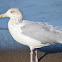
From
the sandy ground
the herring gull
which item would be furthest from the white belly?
the sandy ground

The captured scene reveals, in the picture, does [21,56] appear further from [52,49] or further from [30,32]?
[52,49]

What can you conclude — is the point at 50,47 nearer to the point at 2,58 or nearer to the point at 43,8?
the point at 2,58

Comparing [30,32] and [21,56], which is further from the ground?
[30,32]

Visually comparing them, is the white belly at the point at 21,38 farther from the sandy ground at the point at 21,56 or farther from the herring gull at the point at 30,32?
the sandy ground at the point at 21,56

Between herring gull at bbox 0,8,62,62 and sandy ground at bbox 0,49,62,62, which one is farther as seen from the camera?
sandy ground at bbox 0,49,62,62

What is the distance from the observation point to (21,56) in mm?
6281

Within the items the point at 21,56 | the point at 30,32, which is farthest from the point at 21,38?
the point at 21,56

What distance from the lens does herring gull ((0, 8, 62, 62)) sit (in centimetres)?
551

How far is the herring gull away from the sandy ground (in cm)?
66

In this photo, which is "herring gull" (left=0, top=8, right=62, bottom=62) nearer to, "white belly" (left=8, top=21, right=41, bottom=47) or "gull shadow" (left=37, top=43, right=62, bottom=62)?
"white belly" (left=8, top=21, right=41, bottom=47)

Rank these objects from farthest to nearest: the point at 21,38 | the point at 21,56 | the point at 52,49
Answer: the point at 52,49 → the point at 21,56 → the point at 21,38

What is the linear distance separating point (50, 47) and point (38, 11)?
12.4 feet

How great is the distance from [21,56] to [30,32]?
1.05 meters

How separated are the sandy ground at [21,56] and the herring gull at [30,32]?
656 mm
